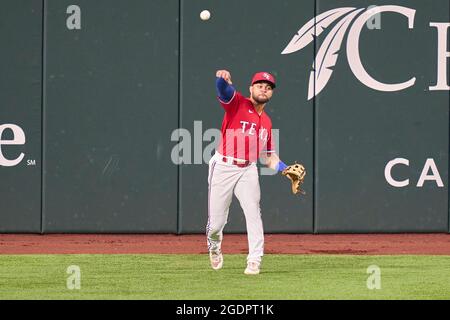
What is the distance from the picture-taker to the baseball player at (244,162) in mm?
8906

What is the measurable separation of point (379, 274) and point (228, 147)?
1820mm

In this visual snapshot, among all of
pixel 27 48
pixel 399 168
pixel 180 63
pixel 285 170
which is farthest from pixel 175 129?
pixel 285 170

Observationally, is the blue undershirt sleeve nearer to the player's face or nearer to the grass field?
the player's face

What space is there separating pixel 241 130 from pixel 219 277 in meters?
1.33

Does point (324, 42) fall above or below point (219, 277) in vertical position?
above

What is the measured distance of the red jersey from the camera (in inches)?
351

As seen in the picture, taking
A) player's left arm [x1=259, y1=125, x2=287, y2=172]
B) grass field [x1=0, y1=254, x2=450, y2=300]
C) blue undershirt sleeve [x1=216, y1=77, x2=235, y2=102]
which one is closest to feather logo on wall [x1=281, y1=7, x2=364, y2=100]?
grass field [x1=0, y1=254, x2=450, y2=300]

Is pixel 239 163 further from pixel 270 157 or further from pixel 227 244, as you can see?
pixel 227 244

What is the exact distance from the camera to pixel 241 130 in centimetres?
893

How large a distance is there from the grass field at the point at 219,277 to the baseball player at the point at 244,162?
17.5 inches

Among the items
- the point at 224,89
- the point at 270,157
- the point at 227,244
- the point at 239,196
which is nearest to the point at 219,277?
the point at 239,196

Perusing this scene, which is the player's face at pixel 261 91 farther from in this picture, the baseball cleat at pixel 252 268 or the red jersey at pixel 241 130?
the baseball cleat at pixel 252 268

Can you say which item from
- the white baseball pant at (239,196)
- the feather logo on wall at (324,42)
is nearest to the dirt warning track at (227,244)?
the feather logo on wall at (324,42)
